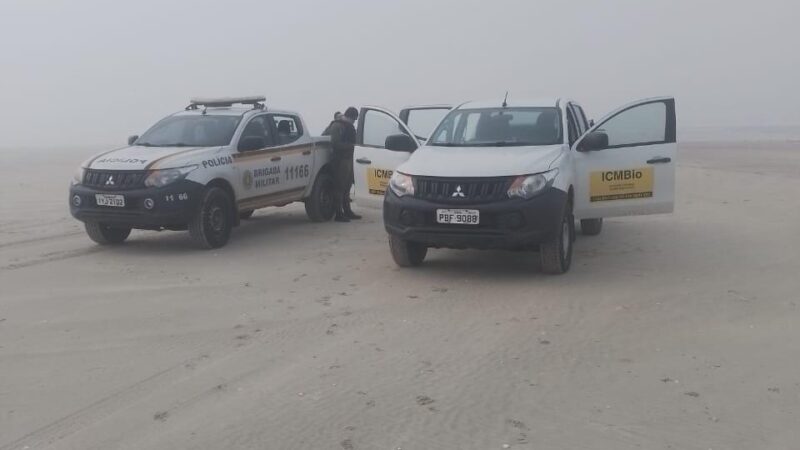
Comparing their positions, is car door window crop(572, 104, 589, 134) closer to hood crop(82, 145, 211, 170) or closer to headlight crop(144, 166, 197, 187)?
hood crop(82, 145, 211, 170)

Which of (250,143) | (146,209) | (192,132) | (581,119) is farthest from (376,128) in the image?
(146,209)

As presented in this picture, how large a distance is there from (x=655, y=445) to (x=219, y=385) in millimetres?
2525

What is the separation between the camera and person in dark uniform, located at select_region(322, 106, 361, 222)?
11.9 m

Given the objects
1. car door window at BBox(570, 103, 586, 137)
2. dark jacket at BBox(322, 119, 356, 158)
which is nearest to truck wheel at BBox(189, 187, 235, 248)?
dark jacket at BBox(322, 119, 356, 158)

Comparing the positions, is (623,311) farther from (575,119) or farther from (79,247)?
(79,247)

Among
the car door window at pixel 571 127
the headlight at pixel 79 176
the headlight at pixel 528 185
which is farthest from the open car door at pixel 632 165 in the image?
the headlight at pixel 79 176

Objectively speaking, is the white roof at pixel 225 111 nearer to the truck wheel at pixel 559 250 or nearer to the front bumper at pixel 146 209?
the front bumper at pixel 146 209

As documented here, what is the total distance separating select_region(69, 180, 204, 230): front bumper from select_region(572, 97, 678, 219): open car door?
173 inches

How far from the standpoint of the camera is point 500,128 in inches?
343

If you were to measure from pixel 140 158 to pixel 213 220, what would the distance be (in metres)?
1.11

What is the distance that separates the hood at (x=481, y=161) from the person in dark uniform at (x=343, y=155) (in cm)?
364

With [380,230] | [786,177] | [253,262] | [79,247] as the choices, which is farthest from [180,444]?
[786,177]

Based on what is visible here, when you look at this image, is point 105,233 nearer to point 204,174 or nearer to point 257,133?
point 204,174

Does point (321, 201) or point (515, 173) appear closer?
point (515, 173)
